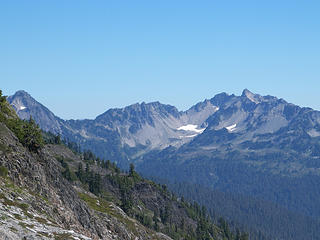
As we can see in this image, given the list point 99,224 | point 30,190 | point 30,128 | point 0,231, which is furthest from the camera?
point 99,224

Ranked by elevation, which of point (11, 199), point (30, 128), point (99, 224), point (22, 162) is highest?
point (30, 128)

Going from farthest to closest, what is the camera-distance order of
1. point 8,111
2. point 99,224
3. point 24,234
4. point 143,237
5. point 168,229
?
point 168,229
point 143,237
point 8,111
point 99,224
point 24,234

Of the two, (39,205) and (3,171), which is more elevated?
(3,171)

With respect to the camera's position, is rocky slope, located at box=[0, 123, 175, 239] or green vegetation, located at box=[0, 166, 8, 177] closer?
rocky slope, located at box=[0, 123, 175, 239]

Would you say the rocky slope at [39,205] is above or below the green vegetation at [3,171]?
below

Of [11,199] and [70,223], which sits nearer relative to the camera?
[11,199]

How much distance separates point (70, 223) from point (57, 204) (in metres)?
5.20

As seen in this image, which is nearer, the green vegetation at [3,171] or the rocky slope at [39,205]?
the rocky slope at [39,205]

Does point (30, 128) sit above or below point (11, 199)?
above

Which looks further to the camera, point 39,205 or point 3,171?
point 3,171

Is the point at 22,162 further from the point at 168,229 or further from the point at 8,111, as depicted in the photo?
the point at 168,229

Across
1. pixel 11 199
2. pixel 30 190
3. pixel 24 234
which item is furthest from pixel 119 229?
pixel 24 234

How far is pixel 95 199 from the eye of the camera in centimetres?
14012

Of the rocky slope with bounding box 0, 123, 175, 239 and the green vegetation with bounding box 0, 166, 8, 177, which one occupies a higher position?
the green vegetation with bounding box 0, 166, 8, 177
